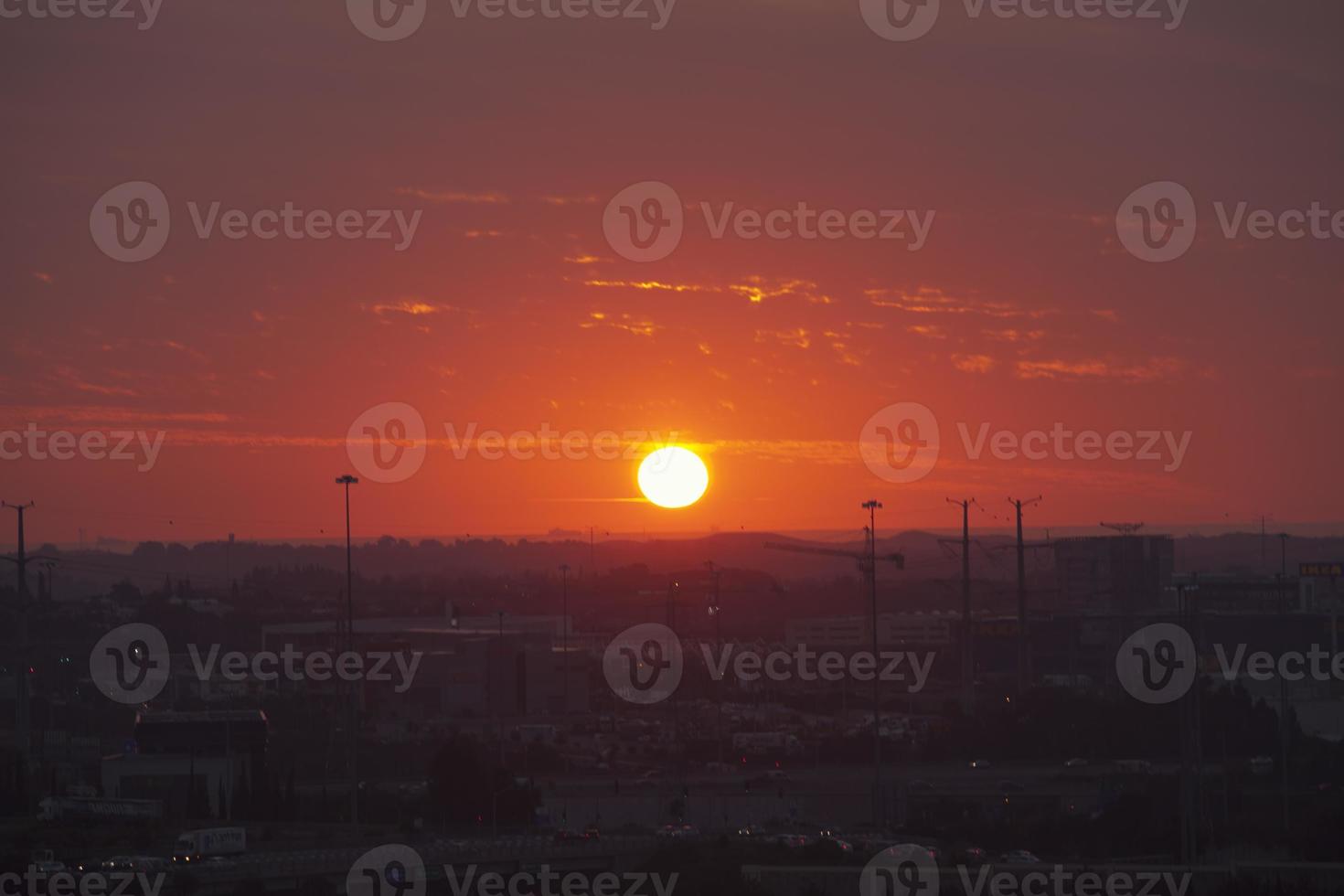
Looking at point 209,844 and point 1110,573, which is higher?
point 1110,573

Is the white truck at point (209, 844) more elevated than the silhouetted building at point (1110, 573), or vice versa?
the silhouetted building at point (1110, 573)

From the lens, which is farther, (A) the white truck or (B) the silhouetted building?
(B) the silhouetted building

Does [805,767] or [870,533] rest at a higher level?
[870,533]

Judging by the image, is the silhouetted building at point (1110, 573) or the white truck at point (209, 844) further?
the silhouetted building at point (1110, 573)

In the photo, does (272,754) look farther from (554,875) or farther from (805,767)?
(554,875)

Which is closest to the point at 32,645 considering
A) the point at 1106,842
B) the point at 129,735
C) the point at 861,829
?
the point at 129,735

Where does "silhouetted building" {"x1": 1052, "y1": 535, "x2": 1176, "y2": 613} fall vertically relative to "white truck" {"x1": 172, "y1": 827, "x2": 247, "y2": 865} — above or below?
above

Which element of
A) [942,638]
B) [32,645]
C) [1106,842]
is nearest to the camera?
[1106,842]

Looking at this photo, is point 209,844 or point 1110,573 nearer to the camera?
point 209,844
